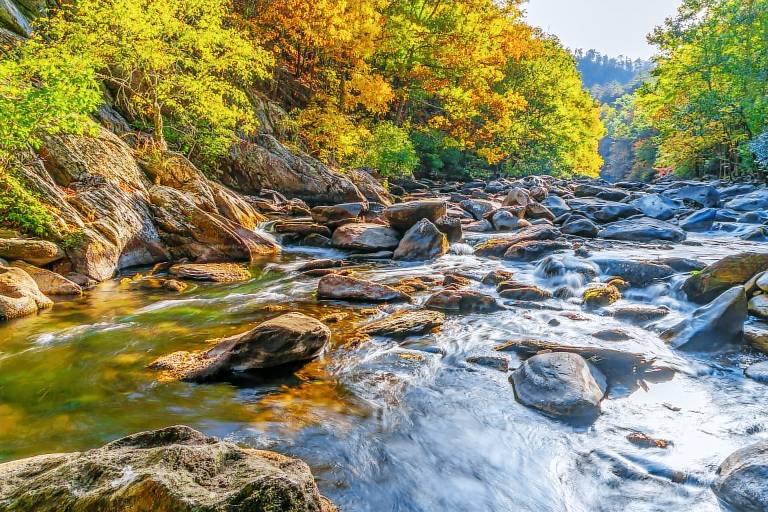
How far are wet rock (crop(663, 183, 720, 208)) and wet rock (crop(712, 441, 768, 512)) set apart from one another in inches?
645

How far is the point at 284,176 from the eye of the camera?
55.4ft

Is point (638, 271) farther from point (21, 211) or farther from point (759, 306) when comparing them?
point (21, 211)

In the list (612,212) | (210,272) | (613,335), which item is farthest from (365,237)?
(612,212)

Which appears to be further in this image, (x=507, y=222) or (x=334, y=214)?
(x=507, y=222)

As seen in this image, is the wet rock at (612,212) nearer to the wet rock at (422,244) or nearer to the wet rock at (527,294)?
the wet rock at (422,244)

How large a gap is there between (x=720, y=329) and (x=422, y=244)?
611 cm

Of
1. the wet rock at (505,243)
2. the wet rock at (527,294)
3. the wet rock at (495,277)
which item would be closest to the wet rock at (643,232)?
the wet rock at (505,243)

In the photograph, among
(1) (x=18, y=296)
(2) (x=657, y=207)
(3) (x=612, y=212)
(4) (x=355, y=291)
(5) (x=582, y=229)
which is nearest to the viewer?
(1) (x=18, y=296)

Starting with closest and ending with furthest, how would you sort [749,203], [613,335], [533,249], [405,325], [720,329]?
[720,329] < [613,335] < [405,325] < [533,249] < [749,203]

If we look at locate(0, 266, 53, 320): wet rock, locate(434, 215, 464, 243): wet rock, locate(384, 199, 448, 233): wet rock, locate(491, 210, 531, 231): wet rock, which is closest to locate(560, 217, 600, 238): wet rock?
locate(491, 210, 531, 231): wet rock

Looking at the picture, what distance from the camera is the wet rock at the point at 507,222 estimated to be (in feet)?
44.1

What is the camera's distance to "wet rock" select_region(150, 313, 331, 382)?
167 inches

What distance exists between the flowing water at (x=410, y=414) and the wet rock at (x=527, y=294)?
1.01m

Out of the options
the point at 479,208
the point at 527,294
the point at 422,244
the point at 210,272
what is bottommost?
the point at 527,294
